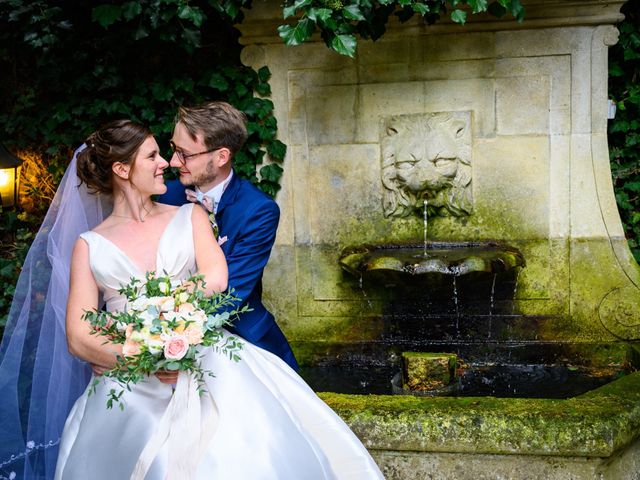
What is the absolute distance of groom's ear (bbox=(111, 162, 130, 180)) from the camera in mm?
2822

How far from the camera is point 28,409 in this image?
11.0 ft

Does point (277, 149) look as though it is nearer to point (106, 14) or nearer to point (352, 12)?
point (352, 12)

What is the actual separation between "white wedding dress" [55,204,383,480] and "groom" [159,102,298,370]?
301 mm

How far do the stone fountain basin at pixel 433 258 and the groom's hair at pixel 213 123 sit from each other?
1389mm

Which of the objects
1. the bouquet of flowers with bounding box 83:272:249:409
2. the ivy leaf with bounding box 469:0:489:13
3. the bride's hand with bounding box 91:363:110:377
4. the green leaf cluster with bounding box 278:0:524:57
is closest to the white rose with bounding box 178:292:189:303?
the bouquet of flowers with bounding box 83:272:249:409

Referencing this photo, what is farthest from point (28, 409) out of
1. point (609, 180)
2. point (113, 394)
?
point (609, 180)

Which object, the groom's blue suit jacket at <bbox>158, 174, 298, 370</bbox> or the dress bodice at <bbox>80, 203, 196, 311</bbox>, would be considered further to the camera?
the groom's blue suit jacket at <bbox>158, 174, 298, 370</bbox>

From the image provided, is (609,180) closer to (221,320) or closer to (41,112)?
(221,320)

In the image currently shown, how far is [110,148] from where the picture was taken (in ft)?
9.14

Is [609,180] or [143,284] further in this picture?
[609,180]

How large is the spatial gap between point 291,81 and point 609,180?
75.2 inches

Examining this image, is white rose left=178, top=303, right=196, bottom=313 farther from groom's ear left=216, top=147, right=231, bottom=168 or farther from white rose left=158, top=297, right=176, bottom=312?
groom's ear left=216, top=147, right=231, bottom=168

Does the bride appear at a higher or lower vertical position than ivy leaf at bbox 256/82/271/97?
lower

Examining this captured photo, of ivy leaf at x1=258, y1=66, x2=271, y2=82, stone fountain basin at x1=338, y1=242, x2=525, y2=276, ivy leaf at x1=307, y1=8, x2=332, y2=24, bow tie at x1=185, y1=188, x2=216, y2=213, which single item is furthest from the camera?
ivy leaf at x1=258, y1=66, x2=271, y2=82
